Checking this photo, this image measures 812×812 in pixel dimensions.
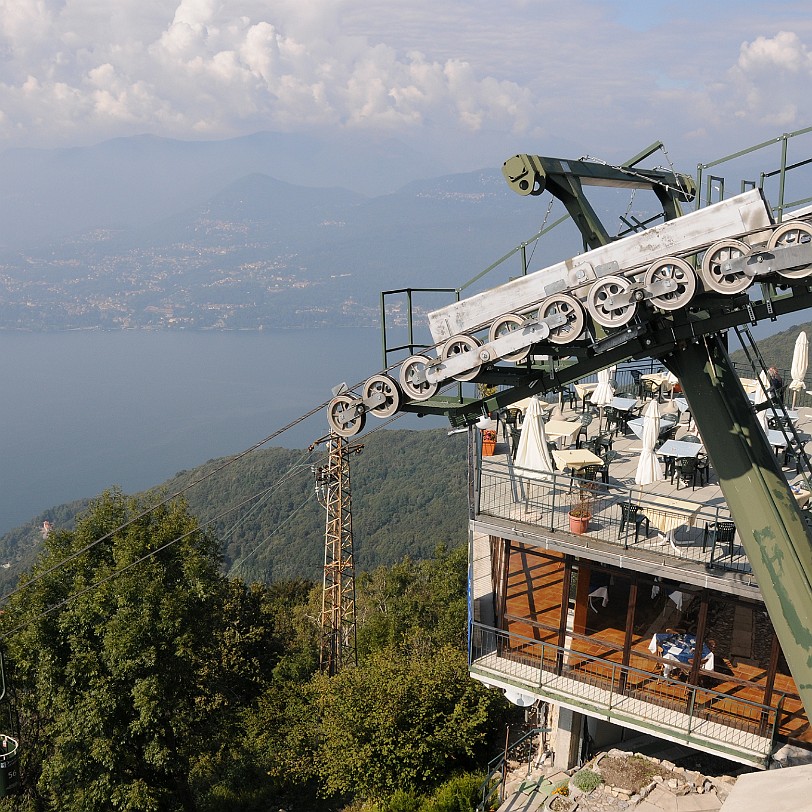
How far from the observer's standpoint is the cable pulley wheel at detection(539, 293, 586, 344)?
22.1 feet

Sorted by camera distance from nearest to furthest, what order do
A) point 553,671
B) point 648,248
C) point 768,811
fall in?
point 768,811 < point 648,248 < point 553,671

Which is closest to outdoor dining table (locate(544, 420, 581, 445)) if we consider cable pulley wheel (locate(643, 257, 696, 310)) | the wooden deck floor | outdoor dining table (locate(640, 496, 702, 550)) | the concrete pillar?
the wooden deck floor

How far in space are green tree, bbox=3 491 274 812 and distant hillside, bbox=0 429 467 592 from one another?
55.2 meters

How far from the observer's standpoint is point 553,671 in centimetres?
1364

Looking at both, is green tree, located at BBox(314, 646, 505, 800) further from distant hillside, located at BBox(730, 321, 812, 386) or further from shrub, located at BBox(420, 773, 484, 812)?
distant hillside, located at BBox(730, 321, 812, 386)

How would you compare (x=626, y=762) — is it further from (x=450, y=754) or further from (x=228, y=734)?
(x=228, y=734)

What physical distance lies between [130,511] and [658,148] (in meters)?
18.0

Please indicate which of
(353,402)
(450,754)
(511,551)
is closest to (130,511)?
(450,754)

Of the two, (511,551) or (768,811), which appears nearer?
(768,811)

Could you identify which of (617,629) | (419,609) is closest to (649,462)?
(617,629)

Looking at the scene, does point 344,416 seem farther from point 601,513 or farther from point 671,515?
point 601,513

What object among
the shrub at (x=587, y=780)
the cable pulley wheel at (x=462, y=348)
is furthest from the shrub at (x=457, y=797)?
the cable pulley wheel at (x=462, y=348)

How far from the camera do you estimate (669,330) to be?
7031 millimetres

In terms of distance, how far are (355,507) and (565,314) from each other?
3762 inches
